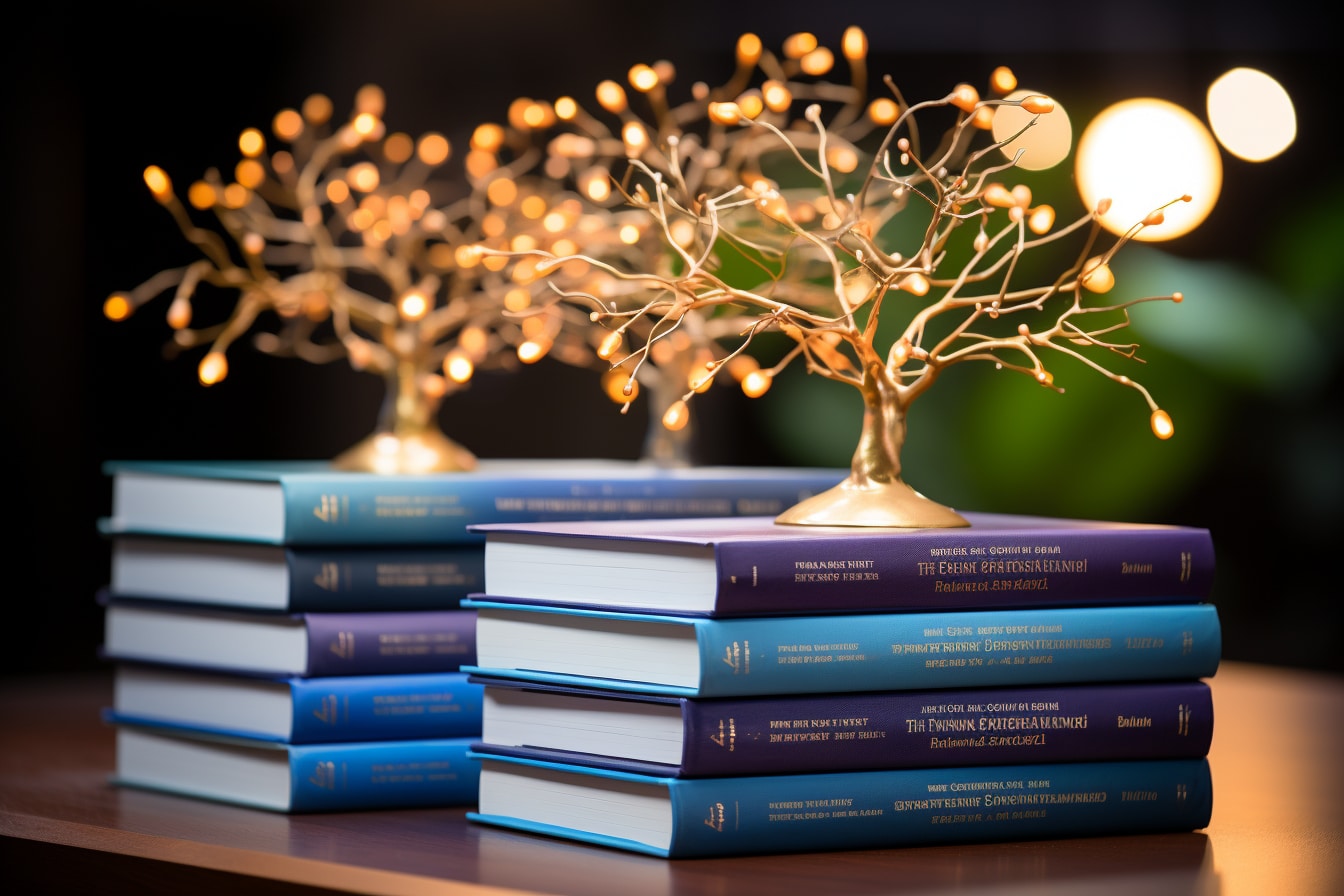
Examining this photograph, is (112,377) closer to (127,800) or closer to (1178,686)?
(127,800)

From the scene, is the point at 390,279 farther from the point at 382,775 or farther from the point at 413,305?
the point at 382,775

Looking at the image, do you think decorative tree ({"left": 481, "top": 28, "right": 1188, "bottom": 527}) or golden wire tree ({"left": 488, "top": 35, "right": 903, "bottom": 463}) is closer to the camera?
decorative tree ({"left": 481, "top": 28, "right": 1188, "bottom": 527})

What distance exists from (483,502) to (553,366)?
5.20 feet

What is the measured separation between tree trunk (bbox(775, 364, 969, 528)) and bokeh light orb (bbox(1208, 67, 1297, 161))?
194 cm

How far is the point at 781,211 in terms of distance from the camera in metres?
1.41

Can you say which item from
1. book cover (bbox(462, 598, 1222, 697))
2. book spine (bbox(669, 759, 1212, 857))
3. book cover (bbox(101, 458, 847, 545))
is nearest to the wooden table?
book spine (bbox(669, 759, 1212, 857))

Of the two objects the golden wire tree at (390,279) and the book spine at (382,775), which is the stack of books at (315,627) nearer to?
the book spine at (382,775)

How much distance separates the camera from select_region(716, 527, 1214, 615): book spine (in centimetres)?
124

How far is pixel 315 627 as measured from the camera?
59.9 inches

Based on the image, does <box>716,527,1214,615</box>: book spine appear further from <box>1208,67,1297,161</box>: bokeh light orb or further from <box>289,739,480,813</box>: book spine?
<box>1208,67,1297,161</box>: bokeh light orb

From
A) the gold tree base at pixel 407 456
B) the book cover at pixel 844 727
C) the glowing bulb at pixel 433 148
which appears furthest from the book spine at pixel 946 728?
the glowing bulb at pixel 433 148

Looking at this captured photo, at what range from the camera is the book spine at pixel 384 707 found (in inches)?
59.7

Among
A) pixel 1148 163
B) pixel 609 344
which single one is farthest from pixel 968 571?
pixel 1148 163

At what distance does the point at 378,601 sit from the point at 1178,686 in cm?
66
